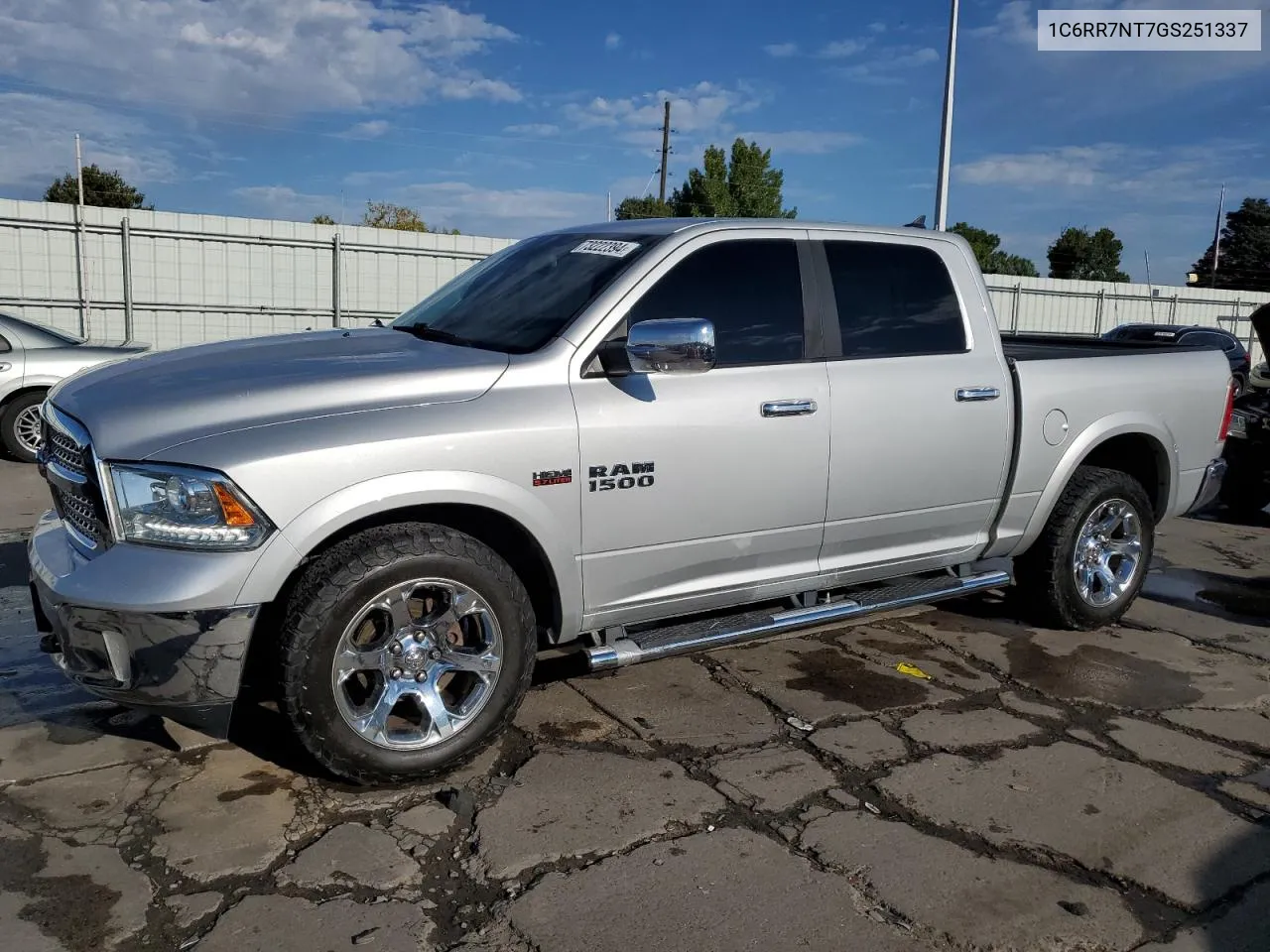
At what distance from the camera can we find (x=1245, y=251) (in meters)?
71.2

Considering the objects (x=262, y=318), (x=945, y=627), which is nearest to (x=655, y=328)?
(x=945, y=627)

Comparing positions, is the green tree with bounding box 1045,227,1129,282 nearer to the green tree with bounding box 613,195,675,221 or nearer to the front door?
the green tree with bounding box 613,195,675,221

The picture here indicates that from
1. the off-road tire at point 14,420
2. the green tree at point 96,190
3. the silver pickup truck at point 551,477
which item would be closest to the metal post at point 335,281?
the off-road tire at point 14,420

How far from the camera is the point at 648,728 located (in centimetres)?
421

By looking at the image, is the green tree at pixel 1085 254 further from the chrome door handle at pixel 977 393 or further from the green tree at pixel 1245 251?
the chrome door handle at pixel 977 393

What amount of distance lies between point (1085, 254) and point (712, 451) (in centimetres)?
6760

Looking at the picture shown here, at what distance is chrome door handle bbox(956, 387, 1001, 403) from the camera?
15.8 feet

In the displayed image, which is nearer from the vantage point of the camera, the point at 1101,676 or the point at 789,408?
the point at 789,408

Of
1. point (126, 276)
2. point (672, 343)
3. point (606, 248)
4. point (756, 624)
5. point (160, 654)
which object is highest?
point (126, 276)

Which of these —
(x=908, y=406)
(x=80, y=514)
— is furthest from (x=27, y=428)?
(x=908, y=406)

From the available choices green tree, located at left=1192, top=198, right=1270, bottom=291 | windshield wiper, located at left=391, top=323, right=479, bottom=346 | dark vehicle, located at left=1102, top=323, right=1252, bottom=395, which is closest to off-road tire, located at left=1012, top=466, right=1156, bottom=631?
windshield wiper, located at left=391, top=323, right=479, bottom=346

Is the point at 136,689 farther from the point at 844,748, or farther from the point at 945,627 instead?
the point at 945,627

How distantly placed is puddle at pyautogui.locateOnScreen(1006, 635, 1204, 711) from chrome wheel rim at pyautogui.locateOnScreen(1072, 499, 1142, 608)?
0.35 meters

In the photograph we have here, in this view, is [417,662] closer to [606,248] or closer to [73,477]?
[73,477]
